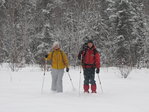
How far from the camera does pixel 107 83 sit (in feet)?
37.4

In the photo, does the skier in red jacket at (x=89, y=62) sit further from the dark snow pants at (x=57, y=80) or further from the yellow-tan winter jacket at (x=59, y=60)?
the dark snow pants at (x=57, y=80)

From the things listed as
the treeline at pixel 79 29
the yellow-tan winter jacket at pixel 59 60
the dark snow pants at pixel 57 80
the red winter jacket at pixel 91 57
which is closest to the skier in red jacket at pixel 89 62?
the red winter jacket at pixel 91 57

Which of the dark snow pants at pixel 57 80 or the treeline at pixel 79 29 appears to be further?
the treeline at pixel 79 29

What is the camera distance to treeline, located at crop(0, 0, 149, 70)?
2209cm

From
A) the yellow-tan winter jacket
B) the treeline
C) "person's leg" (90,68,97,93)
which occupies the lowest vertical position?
"person's leg" (90,68,97,93)

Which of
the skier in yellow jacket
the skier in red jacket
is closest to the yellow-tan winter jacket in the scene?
the skier in yellow jacket

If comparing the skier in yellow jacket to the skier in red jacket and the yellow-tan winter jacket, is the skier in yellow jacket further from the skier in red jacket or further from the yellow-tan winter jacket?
the skier in red jacket

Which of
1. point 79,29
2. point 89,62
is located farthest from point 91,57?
point 79,29

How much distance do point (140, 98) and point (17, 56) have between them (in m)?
10.9

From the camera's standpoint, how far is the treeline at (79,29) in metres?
22.1

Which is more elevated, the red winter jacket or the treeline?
the treeline

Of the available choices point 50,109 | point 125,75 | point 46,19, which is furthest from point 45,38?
point 50,109

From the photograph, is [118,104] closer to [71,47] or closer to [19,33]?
[71,47]

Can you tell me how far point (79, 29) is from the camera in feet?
71.1
